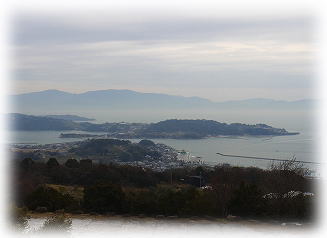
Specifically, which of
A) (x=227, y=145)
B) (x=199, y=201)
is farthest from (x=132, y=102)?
(x=199, y=201)

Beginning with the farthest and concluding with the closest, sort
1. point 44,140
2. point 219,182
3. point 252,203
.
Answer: point 44,140 → point 219,182 → point 252,203

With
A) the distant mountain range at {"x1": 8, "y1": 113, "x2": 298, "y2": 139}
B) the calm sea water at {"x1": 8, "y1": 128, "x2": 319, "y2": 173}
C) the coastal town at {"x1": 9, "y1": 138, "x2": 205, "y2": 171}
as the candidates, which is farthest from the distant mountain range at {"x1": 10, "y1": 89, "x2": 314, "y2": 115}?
the coastal town at {"x1": 9, "y1": 138, "x2": 205, "y2": 171}

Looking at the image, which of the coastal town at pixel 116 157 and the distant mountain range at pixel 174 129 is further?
the distant mountain range at pixel 174 129

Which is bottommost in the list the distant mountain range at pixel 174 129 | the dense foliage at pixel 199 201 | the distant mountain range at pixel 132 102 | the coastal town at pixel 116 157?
the coastal town at pixel 116 157

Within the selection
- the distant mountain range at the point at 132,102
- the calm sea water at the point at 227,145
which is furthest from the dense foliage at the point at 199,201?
the distant mountain range at the point at 132,102

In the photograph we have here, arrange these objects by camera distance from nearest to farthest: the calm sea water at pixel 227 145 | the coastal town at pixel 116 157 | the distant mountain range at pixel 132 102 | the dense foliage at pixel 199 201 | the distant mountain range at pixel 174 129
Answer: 1. the dense foliage at pixel 199 201
2. the coastal town at pixel 116 157
3. the calm sea water at pixel 227 145
4. the distant mountain range at pixel 174 129
5. the distant mountain range at pixel 132 102

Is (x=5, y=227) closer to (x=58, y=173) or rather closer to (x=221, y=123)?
(x=58, y=173)

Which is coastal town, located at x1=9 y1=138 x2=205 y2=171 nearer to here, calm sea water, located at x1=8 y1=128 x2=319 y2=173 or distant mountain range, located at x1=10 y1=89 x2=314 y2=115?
calm sea water, located at x1=8 y1=128 x2=319 y2=173

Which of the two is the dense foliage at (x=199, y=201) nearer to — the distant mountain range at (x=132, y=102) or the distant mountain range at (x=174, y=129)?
the distant mountain range at (x=174, y=129)

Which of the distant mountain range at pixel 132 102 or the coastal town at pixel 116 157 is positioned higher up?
the distant mountain range at pixel 132 102

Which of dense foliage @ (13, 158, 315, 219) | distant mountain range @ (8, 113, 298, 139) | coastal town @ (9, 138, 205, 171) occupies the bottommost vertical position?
coastal town @ (9, 138, 205, 171)

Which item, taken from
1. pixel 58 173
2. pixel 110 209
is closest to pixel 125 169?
pixel 58 173
